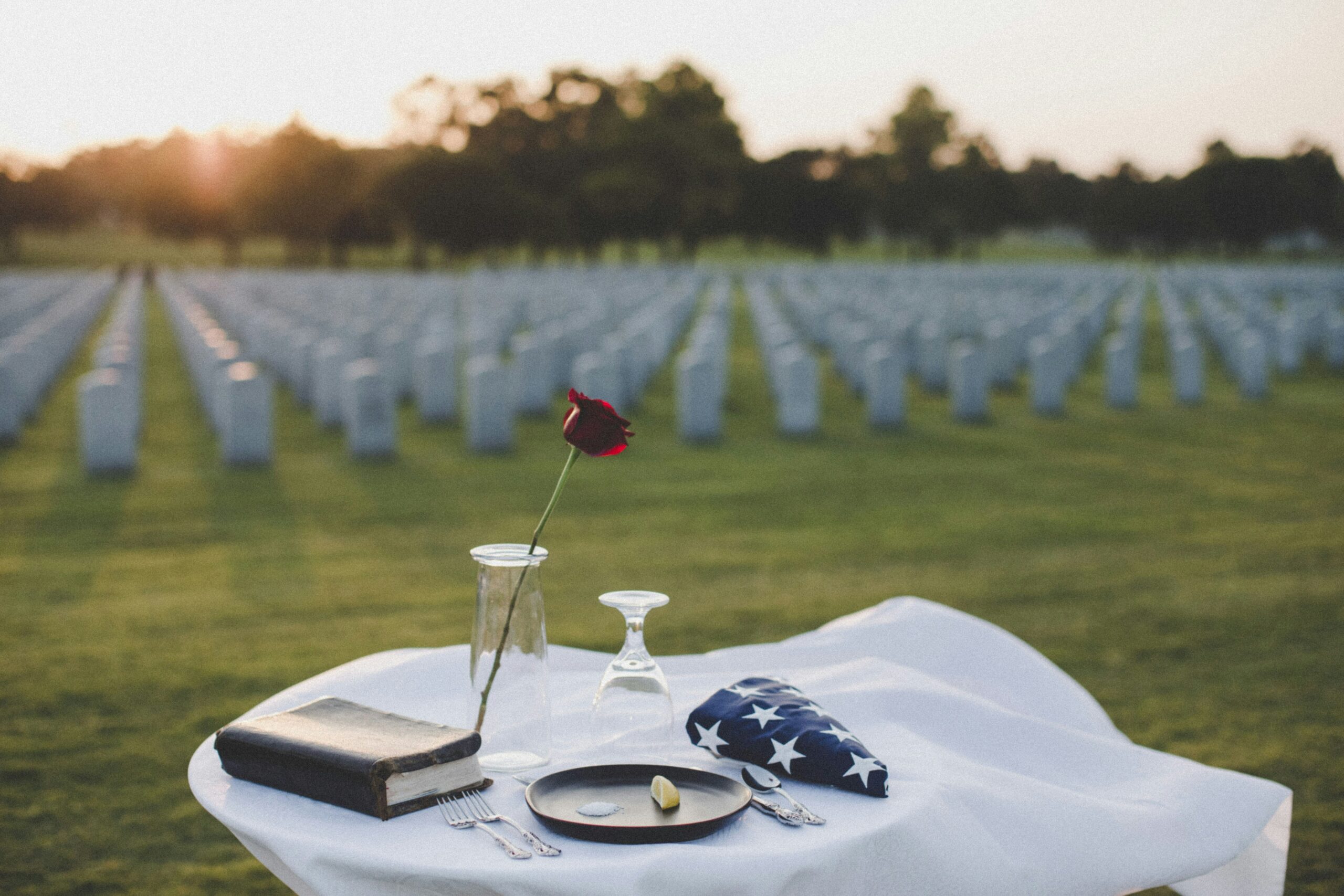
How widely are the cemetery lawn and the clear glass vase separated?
1.70m

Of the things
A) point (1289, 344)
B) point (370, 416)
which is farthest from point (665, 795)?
point (1289, 344)

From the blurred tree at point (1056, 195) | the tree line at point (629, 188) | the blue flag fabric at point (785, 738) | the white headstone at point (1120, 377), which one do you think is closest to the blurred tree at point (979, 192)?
the tree line at point (629, 188)

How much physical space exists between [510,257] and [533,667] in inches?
2612

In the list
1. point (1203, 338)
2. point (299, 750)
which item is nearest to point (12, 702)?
point (299, 750)

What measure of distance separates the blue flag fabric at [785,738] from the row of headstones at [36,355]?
10.3 meters

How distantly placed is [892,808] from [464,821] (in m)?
0.67

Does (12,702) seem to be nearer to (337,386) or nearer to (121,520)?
(121,520)

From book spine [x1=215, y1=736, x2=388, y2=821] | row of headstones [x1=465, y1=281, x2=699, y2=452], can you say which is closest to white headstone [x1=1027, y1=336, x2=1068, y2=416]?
row of headstones [x1=465, y1=281, x2=699, y2=452]

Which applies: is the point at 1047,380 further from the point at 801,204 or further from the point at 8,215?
the point at 8,215

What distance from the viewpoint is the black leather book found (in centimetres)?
185

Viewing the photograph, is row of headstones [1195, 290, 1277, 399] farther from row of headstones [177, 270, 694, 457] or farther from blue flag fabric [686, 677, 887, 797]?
blue flag fabric [686, 677, 887, 797]

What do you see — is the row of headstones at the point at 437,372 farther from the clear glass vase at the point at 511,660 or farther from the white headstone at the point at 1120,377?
the clear glass vase at the point at 511,660

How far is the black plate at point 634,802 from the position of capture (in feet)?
5.86

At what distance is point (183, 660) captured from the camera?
513 centimetres
